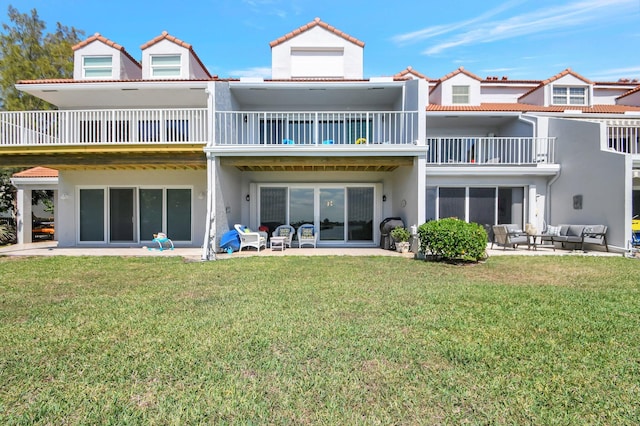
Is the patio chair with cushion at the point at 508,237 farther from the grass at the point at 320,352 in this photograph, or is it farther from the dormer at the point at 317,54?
the dormer at the point at 317,54

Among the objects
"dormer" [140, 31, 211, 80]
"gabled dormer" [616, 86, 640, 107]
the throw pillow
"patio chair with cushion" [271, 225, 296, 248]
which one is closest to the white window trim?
"gabled dormer" [616, 86, 640, 107]

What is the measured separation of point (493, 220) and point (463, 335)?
10.9 m

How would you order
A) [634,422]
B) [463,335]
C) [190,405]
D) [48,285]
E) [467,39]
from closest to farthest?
[634,422]
[190,405]
[463,335]
[48,285]
[467,39]

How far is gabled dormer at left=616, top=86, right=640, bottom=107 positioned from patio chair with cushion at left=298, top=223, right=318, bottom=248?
1817 centimetres

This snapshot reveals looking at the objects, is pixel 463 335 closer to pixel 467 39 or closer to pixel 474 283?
pixel 474 283

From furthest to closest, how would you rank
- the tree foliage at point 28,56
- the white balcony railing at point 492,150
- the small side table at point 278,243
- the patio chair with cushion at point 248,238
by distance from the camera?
the tree foliage at point 28,56
the white balcony railing at point 492,150
the small side table at point 278,243
the patio chair with cushion at point 248,238

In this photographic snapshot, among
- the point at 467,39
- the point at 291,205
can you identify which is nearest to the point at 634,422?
the point at 291,205

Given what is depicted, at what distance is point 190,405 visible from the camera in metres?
2.66

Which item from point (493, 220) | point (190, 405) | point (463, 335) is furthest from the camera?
point (493, 220)

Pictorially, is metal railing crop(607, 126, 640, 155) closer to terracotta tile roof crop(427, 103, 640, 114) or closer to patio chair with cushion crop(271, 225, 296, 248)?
terracotta tile roof crop(427, 103, 640, 114)

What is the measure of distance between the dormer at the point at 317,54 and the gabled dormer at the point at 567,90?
9410mm

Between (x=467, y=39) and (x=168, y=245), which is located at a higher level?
(x=467, y=39)

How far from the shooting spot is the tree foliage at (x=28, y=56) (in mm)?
23484

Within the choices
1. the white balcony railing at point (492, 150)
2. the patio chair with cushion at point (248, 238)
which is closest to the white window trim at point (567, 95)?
the white balcony railing at point (492, 150)
